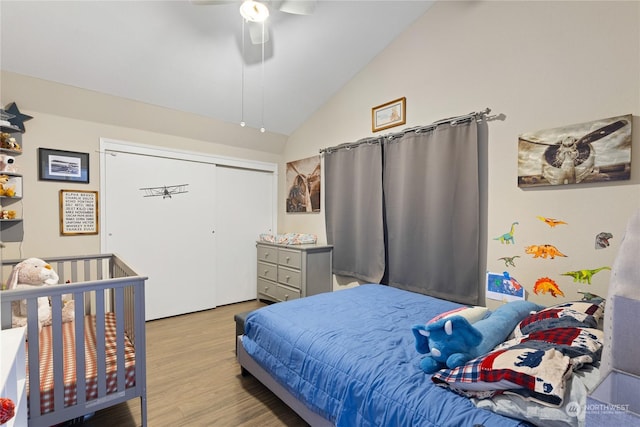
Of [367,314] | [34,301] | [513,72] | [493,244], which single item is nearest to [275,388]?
[367,314]

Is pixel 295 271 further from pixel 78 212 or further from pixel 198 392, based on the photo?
pixel 78 212

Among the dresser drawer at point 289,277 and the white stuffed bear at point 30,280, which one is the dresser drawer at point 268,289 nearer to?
the dresser drawer at point 289,277

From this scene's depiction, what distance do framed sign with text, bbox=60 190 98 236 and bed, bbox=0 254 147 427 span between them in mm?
1381

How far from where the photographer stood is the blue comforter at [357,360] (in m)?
1.07

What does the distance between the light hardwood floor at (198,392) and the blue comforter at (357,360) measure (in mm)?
292

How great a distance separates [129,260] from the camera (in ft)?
10.2

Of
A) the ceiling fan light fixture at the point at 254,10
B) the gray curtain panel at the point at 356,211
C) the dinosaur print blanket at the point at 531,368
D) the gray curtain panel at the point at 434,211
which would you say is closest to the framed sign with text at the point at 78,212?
the ceiling fan light fixture at the point at 254,10

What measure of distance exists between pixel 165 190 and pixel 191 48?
1.57 metres

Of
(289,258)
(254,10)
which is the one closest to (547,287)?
(289,258)

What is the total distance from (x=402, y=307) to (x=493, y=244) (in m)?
0.89

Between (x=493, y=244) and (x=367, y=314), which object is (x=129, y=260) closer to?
(x=367, y=314)

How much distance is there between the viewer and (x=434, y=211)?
253 centimetres

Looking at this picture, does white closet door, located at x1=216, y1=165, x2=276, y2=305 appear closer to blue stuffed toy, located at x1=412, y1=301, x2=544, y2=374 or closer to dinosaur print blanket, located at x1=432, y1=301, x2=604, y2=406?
blue stuffed toy, located at x1=412, y1=301, x2=544, y2=374

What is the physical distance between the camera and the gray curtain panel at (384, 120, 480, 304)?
2.32 m
